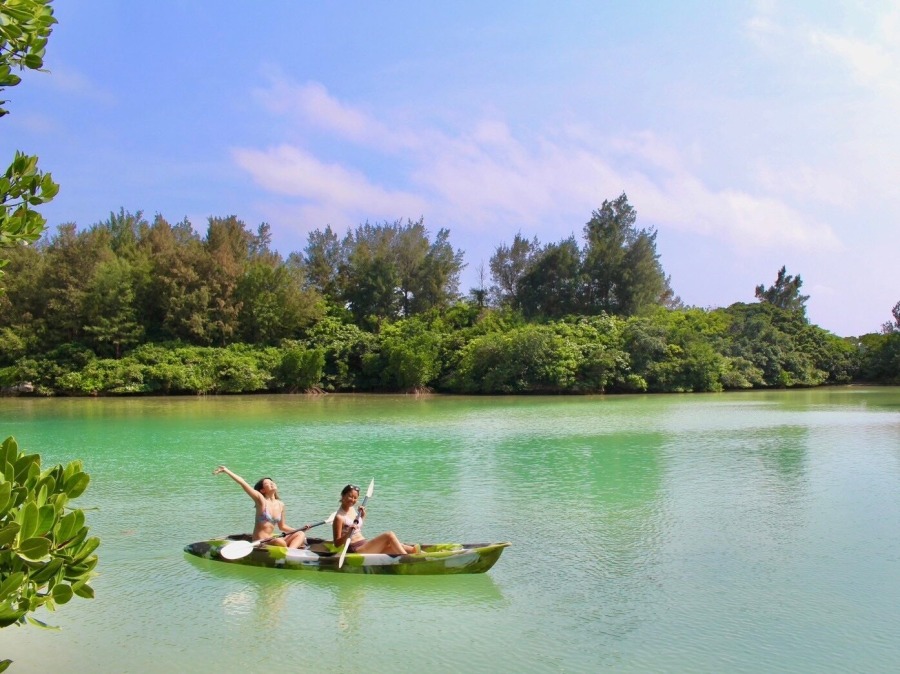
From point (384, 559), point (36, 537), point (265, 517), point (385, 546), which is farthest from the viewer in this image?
point (265, 517)

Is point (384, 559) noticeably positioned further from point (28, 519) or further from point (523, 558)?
point (28, 519)

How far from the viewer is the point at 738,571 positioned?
7105 mm

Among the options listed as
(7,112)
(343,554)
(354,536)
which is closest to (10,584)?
(7,112)

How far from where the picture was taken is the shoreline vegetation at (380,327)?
34312mm

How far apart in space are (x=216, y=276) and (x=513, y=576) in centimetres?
3301

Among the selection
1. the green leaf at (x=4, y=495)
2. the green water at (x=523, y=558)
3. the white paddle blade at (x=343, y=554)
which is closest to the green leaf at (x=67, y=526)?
the green leaf at (x=4, y=495)

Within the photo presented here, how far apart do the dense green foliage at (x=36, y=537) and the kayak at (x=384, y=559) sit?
4.25m

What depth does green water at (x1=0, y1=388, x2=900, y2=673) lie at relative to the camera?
17.7 ft

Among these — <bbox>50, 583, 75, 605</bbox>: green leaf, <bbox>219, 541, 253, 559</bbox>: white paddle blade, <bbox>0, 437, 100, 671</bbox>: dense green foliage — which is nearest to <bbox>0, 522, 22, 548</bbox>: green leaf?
<bbox>0, 437, 100, 671</bbox>: dense green foliage

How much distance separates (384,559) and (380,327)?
1292 inches


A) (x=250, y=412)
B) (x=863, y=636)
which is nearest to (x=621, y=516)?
(x=863, y=636)

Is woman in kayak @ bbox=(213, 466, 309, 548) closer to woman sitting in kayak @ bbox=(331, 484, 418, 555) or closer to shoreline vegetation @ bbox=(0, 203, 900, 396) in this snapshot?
woman sitting in kayak @ bbox=(331, 484, 418, 555)

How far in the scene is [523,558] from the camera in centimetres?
764

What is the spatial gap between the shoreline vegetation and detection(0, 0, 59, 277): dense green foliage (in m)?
31.1
